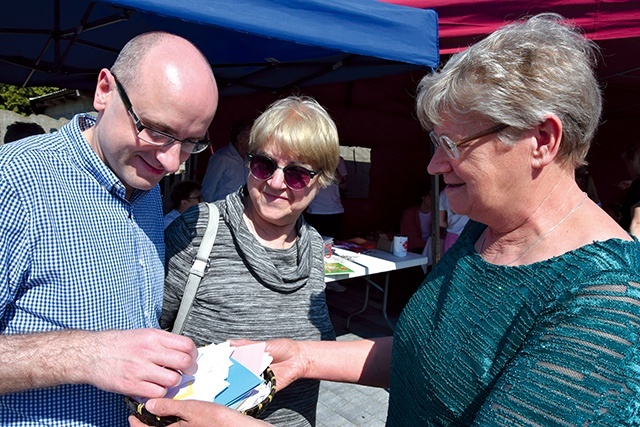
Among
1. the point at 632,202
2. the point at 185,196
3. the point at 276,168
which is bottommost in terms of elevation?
the point at 185,196

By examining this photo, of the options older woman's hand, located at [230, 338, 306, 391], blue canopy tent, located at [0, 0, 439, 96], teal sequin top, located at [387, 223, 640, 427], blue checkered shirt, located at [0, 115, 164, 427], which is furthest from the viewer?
blue canopy tent, located at [0, 0, 439, 96]

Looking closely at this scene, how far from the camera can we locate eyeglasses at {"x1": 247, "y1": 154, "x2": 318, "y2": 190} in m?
1.84

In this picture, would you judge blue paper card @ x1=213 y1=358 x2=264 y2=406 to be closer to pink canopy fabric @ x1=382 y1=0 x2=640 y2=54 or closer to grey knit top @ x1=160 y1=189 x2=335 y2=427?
grey knit top @ x1=160 y1=189 x2=335 y2=427

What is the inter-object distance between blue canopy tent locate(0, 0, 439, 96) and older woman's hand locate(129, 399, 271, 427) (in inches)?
74.0

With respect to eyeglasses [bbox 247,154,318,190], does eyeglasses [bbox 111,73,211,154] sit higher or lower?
higher

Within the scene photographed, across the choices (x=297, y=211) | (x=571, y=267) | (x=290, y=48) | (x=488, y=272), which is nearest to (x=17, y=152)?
(x=297, y=211)

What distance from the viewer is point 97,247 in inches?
47.5

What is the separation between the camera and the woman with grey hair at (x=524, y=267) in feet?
2.57

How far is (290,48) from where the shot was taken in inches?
176

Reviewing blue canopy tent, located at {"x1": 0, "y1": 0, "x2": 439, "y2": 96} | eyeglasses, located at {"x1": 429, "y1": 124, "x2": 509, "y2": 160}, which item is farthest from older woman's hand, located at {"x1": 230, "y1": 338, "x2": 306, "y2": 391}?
blue canopy tent, located at {"x1": 0, "y1": 0, "x2": 439, "y2": 96}

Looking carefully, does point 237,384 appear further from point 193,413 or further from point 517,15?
point 517,15

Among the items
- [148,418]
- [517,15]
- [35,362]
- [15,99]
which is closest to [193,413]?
[148,418]

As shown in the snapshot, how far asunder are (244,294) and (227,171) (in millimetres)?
3350

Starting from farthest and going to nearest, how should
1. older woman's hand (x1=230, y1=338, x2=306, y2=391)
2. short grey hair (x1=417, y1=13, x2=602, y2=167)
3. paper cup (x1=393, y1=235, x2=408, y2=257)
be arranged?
1. paper cup (x1=393, y1=235, x2=408, y2=257)
2. older woman's hand (x1=230, y1=338, x2=306, y2=391)
3. short grey hair (x1=417, y1=13, x2=602, y2=167)
